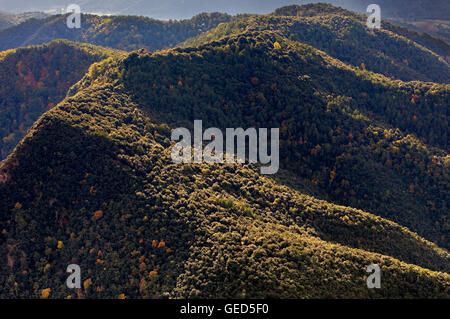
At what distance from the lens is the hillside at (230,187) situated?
210 ft

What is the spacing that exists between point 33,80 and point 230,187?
154649 mm

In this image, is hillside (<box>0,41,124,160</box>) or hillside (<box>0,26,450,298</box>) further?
hillside (<box>0,41,124,160</box>)

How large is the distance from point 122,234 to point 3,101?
149439 millimetres

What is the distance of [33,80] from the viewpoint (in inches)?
7141

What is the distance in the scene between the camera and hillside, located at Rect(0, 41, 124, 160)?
6590 inches

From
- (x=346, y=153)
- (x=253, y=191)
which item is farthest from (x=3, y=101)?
(x=346, y=153)

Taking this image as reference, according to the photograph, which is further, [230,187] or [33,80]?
[33,80]

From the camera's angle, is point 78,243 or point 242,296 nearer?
point 242,296

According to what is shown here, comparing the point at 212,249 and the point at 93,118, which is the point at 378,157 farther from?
the point at 93,118

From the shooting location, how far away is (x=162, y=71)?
119 metres

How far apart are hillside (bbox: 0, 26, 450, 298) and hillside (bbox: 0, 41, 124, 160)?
52559 mm

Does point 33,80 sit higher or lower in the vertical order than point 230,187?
higher

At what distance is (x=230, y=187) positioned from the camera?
88.7 m
